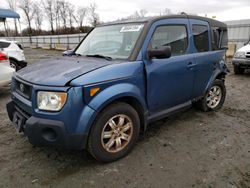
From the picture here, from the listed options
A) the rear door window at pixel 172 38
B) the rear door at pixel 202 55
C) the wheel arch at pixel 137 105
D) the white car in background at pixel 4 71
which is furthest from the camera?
the white car in background at pixel 4 71

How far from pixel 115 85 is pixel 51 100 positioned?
29.9 inches

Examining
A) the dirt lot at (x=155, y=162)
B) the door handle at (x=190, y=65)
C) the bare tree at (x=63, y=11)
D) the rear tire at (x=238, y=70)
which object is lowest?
the dirt lot at (x=155, y=162)

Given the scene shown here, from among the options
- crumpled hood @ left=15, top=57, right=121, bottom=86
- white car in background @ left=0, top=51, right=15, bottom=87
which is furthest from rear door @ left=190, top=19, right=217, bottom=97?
white car in background @ left=0, top=51, right=15, bottom=87

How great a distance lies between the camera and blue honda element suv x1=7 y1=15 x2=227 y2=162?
8.11 feet

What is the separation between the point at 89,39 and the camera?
399cm

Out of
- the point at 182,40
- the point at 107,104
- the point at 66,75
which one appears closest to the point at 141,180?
the point at 107,104

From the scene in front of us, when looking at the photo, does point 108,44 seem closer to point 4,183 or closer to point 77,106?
point 77,106

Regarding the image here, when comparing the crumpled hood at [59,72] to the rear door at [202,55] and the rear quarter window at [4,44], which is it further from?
the rear quarter window at [4,44]

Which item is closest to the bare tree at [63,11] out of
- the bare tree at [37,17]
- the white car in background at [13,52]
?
the bare tree at [37,17]

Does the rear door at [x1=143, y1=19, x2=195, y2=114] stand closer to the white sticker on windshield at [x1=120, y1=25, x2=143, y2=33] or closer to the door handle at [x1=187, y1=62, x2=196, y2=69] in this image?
the door handle at [x1=187, y1=62, x2=196, y2=69]

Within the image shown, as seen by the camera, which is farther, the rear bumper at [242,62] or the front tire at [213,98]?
the rear bumper at [242,62]

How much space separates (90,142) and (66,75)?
83 cm

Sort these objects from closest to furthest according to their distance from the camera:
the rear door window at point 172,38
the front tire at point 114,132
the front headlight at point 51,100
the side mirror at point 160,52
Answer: the front headlight at point 51,100, the front tire at point 114,132, the side mirror at point 160,52, the rear door window at point 172,38

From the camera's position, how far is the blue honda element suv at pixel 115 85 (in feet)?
8.11
